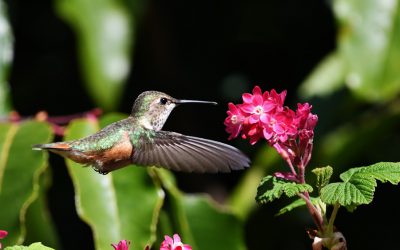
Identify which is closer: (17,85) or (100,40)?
(100,40)

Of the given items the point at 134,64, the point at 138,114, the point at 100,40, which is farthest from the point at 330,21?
the point at 138,114

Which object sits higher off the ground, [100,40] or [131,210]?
[100,40]

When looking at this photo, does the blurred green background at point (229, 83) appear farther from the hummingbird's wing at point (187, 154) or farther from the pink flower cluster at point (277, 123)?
the pink flower cluster at point (277, 123)

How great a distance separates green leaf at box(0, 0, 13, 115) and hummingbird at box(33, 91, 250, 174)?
4.33ft

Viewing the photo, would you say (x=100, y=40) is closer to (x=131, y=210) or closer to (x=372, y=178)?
(x=131, y=210)

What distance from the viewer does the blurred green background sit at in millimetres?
3297

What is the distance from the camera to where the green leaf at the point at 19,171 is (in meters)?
2.00

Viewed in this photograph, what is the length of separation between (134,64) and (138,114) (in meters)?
2.26

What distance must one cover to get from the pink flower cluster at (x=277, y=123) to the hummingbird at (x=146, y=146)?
0.07 m

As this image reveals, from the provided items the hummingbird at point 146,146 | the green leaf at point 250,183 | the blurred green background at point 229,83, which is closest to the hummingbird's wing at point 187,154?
the hummingbird at point 146,146

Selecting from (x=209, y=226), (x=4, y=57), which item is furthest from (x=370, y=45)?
(x=4, y=57)

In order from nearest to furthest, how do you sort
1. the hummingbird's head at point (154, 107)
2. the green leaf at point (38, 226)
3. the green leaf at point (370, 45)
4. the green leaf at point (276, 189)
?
the green leaf at point (276, 189) < the hummingbird's head at point (154, 107) < the green leaf at point (38, 226) < the green leaf at point (370, 45)

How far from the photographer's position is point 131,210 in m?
2.03

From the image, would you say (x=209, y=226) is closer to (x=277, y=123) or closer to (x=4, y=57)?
(x=4, y=57)
